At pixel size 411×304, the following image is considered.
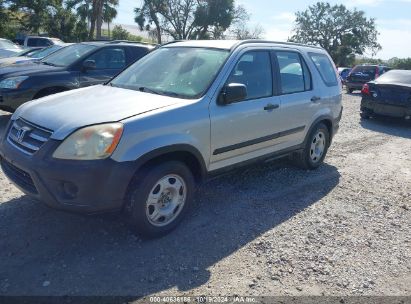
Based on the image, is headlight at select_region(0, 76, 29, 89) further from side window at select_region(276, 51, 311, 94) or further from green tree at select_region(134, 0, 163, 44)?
green tree at select_region(134, 0, 163, 44)

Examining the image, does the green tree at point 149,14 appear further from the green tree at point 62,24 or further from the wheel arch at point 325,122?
the wheel arch at point 325,122

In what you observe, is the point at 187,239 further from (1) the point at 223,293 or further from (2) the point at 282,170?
(2) the point at 282,170

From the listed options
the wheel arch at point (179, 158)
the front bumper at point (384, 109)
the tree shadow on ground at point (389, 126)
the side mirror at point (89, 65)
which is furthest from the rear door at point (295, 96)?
the front bumper at point (384, 109)

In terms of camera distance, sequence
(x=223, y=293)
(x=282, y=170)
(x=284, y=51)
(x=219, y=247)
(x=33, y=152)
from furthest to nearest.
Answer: (x=282, y=170) → (x=284, y=51) → (x=219, y=247) → (x=33, y=152) → (x=223, y=293)

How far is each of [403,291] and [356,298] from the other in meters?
0.46

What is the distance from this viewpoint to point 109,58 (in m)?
8.09

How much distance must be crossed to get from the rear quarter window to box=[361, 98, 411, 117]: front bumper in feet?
15.2

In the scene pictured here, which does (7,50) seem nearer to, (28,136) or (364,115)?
(364,115)

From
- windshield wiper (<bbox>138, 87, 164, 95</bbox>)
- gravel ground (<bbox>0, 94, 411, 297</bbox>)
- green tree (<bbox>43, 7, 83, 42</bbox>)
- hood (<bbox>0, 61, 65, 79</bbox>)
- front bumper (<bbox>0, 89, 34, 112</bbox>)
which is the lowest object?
gravel ground (<bbox>0, 94, 411, 297</bbox>)

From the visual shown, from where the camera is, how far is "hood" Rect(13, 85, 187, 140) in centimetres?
328

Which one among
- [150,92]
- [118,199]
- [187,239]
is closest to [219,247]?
[187,239]

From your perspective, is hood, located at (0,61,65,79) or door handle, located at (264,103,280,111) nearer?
door handle, located at (264,103,280,111)

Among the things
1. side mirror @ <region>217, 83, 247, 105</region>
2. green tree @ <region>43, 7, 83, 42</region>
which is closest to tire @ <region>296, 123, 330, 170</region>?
side mirror @ <region>217, 83, 247, 105</region>

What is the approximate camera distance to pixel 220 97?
396 cm
